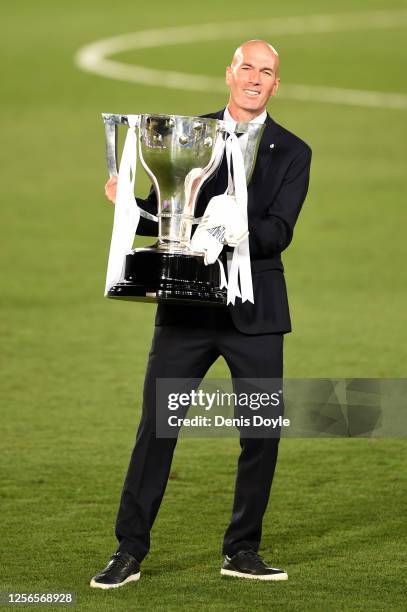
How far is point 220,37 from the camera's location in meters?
27.0

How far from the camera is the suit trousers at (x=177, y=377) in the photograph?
5664 millimetres

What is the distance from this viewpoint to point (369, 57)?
2512cm

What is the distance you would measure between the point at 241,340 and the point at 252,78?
0.94 m

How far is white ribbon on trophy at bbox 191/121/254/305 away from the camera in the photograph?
5.36 metres

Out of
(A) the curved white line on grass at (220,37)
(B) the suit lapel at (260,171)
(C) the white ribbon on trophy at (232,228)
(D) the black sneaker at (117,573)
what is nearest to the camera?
(C) the white ribbon on trophy at (232,228)

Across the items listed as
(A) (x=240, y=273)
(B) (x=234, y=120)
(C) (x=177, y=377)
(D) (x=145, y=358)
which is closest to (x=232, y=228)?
(A) (x=240, y=273)

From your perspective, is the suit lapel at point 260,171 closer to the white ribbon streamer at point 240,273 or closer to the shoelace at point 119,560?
the white ribbon streamer at point 240,273

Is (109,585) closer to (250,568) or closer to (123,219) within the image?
(250,568)

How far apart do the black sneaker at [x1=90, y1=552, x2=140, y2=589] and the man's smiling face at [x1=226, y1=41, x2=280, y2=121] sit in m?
1.63

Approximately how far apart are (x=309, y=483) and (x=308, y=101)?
47.1 ft

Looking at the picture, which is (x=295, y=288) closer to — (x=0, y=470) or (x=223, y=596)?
(x=0, y=470)

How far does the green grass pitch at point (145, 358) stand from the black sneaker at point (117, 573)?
50 millimetres

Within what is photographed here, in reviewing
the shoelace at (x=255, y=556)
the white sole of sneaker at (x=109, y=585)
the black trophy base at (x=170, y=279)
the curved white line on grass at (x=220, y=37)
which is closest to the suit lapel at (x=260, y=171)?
the black trophy base at (x=170, y=279)

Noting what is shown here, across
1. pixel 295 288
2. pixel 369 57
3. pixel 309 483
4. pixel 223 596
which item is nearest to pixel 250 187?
pixel 223 596
